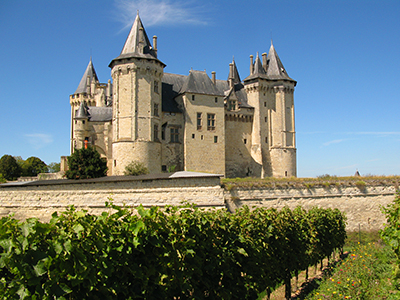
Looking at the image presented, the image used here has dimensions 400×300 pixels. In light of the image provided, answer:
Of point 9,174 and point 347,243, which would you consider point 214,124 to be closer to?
point 347,243

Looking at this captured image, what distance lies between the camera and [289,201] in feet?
85.5

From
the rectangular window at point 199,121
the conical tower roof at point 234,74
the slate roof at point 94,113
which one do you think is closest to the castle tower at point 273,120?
the conical tower roof at point 234,74

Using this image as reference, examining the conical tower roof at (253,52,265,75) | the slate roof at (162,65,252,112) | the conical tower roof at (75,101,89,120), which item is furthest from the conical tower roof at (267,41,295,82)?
the conical tower roof at (75,101,89,120)

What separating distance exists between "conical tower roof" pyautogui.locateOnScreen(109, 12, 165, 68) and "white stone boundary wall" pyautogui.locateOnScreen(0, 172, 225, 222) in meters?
13.5

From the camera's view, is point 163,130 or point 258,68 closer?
point 163,130

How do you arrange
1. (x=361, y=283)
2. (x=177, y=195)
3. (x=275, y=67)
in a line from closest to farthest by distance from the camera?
(x=361, y=283), (x=177, y=195), (x=275, y=67)

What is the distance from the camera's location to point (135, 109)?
32.2 metres

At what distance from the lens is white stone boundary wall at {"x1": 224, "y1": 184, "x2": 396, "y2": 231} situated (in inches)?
1014

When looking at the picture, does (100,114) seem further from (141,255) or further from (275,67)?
(141,255)

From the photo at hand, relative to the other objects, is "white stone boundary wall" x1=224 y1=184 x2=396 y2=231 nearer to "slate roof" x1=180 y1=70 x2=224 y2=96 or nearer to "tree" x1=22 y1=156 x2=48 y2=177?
"slate roof" x1=180 y1=70 x2=224 y2=96

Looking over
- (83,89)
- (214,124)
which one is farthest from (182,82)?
(83,89)

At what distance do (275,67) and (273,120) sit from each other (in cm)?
655

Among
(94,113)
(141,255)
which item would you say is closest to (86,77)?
(94,113)

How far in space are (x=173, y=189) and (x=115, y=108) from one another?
13.5 m
